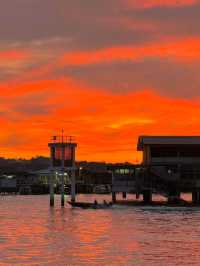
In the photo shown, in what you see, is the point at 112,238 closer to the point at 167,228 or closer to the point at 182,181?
the point at 167,228

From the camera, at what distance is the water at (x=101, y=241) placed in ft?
183

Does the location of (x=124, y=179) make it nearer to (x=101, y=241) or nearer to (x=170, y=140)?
(x=170, y=140)

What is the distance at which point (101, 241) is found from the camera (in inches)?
2709

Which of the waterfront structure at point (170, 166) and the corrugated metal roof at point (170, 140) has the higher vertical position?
the corrugated metal roof at point (170, 140)

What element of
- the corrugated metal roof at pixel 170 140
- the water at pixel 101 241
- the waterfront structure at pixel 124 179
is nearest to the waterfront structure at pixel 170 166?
the corrugated metal roof at pixel 170 140

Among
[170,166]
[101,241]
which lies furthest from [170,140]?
[101,241]

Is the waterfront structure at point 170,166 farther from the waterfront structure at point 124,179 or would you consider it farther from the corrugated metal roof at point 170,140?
the waterfront structure at point 124,179

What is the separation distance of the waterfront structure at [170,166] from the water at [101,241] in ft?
86.0

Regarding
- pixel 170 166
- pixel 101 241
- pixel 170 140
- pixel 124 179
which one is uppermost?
pixel 170 140

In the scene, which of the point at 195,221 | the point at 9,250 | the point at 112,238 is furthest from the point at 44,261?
the point at 195,221

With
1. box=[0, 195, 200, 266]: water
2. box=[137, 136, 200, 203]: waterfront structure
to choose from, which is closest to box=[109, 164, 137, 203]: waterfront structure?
box=[137, 136, 200, 203]: waterfront structure

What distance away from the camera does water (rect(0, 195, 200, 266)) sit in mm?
55750

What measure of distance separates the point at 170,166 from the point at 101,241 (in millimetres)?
63671

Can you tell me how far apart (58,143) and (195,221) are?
4153 centimetres
